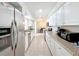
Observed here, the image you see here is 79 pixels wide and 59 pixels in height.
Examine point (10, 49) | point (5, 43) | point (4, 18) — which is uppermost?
point (4, 18)

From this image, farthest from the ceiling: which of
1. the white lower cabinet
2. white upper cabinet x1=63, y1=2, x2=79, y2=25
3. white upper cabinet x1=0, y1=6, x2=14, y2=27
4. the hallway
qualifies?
white upper cabinet x1=0, y1=6, x2=14, y2=27

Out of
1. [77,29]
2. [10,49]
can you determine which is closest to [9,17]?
[10,49]

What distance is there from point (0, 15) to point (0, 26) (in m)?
0.14

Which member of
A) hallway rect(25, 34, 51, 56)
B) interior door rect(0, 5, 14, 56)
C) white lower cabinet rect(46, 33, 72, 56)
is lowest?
hallway rect(25, 34, 51, 56)

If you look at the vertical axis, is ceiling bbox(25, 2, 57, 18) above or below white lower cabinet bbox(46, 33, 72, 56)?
above

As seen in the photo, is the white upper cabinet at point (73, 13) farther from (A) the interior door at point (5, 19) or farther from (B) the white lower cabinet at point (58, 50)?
(A) the interior door at point (5, 19)

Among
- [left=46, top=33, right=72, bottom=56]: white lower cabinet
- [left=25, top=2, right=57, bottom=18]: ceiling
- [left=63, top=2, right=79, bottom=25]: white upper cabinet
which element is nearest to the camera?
[left=46, top=33, right=72, bottom=56]: white lower cabinet

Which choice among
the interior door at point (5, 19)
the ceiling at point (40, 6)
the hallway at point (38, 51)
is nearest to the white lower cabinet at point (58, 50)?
the interior door at point (5, 19)

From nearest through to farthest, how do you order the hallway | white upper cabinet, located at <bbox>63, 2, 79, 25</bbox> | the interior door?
the interior door → white upper cabinet, located at <bbox>63, 2, 79, 25</bbox> → the hallway

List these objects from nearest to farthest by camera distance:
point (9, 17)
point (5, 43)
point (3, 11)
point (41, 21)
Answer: point (3, 11)
point (5, 43)
point (9, 17)
point (41, 21)

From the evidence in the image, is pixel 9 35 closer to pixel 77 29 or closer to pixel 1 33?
pixel 1 33

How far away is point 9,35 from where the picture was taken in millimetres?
1771

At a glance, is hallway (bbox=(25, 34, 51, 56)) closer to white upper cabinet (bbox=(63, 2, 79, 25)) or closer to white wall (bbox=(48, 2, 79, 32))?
white wall (bbox=(48, 2, 79, 32))

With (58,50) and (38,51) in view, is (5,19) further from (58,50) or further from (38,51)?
(38,51)
